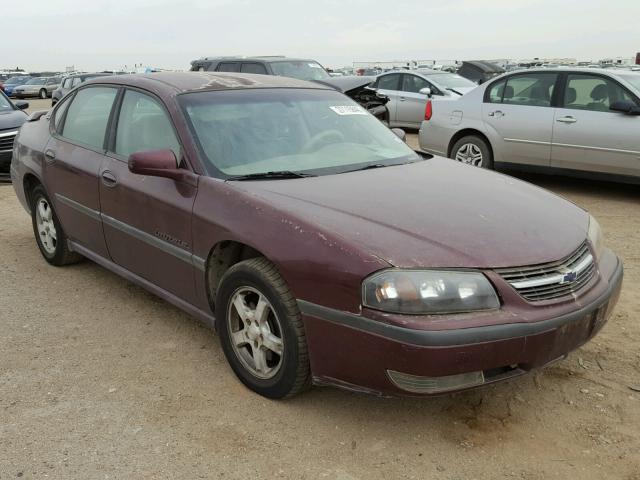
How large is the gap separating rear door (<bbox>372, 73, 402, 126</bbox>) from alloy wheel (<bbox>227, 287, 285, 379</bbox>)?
453 inches

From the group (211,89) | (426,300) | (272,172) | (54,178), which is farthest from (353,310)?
(54,178)

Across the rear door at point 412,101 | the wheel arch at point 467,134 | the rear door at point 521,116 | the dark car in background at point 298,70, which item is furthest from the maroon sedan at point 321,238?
the rear door at point 412,101

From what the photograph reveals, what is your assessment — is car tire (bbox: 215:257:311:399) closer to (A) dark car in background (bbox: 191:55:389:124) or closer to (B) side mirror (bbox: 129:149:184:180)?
(B) side mirror (bbox: 129:149:184:180)

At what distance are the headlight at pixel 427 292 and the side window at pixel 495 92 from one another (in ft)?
20.6

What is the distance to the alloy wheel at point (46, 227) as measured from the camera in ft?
16.5

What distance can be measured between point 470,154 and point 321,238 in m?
6.25

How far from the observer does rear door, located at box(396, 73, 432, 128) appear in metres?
13.6

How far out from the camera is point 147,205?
11.9 ft

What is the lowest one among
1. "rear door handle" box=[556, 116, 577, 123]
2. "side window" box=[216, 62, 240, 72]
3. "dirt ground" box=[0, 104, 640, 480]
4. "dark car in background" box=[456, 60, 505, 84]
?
"dark car in background" box=[456, 60, 505, 84]

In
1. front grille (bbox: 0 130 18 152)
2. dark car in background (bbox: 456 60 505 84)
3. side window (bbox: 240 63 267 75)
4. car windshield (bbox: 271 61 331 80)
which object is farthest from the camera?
dark car in background (bbox: 456 60 505 84)

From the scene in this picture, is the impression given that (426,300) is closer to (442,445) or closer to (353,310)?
(353,310)

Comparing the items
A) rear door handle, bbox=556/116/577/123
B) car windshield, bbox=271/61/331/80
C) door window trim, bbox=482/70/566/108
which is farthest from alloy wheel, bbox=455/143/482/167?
car windshield, bbox=271/61/331/80

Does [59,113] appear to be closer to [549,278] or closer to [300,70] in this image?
[549,278]

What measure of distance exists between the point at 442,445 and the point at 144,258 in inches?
80.4
